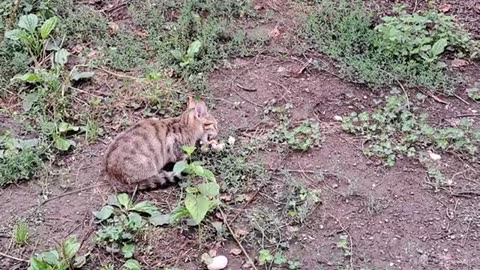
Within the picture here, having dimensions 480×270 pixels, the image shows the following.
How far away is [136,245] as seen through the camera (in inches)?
147

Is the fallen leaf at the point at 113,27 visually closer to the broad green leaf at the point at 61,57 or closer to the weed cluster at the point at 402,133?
the broad green leaf at the point at 61,57

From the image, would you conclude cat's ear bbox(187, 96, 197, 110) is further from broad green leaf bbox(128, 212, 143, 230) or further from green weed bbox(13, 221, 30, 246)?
green weed bbox(13, 221, 30, 246)

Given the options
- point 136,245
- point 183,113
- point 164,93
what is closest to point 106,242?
point 136,245

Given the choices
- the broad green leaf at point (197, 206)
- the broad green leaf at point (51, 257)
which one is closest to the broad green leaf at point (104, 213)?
the broad green leaf at point (51, 257)

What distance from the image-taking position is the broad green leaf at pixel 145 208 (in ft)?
12.7

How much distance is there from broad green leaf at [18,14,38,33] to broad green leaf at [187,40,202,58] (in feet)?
4.02

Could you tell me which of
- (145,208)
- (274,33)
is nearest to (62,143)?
(145,208)

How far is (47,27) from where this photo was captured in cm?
520

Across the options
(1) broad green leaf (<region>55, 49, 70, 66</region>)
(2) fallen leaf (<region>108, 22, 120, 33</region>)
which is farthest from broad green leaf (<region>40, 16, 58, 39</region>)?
(2) fallen leaf (<region>108, 22, 120, 33</region>)

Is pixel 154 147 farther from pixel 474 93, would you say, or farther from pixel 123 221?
pixel 474 93

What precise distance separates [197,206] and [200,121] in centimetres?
73

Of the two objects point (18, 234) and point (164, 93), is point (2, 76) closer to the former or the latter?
point (164, 93)

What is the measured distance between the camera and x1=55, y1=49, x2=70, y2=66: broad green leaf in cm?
505

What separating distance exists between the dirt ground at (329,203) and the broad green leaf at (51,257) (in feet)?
0.58
